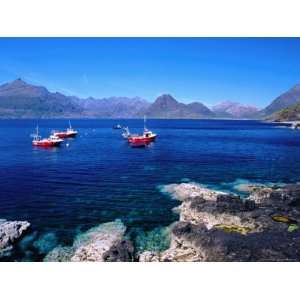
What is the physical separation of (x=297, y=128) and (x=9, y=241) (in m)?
106

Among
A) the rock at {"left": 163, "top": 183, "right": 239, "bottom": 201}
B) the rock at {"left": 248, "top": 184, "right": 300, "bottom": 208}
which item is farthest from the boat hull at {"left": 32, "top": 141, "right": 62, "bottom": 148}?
the rock at {"left": 248, "top": 184, "right": 300, "bottom": 208}

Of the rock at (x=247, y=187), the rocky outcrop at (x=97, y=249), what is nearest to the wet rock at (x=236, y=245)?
the rocky outcrop at (x=97, y=249)

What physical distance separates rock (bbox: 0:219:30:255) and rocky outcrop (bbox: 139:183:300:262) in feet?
24.0

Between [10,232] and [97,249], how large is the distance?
535 cm

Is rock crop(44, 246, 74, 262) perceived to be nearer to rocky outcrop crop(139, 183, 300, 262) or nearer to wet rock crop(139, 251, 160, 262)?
wet rock crop(139, 251, 160, 262)

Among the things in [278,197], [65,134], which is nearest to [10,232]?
[278,197]

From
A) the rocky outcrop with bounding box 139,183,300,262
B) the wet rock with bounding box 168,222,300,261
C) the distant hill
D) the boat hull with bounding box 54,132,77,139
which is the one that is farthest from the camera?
the distant hill

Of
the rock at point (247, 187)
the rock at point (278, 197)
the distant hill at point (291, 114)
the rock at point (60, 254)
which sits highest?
the distant hill at point (291, 114)

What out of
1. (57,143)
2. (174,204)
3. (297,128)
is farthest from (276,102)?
(174,204)

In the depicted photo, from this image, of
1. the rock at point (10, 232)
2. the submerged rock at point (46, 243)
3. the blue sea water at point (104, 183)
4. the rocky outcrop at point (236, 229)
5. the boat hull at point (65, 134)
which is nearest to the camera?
the rocky outcrop at point (236, 229)

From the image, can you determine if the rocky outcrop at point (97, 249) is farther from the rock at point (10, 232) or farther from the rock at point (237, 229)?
the rock at point (10, 232)

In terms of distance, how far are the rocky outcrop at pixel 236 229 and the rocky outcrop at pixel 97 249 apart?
3.58 feet

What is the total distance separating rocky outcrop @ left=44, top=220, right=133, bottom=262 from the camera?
15711 mm

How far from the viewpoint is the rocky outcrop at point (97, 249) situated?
1571 centimetres
